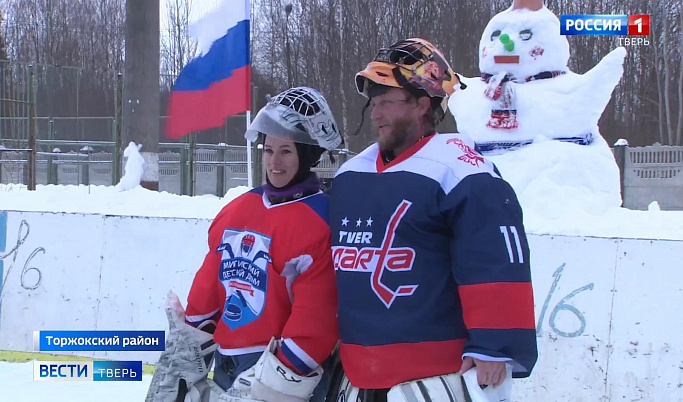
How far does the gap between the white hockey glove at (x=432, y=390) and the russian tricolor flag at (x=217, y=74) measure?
4.38 meters

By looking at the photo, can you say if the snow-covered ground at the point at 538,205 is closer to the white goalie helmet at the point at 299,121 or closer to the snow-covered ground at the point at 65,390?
the snow-covered ground at the point at 65,390

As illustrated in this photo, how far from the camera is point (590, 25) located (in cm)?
1588

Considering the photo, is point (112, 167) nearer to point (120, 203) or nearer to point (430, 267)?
point (120, 203)

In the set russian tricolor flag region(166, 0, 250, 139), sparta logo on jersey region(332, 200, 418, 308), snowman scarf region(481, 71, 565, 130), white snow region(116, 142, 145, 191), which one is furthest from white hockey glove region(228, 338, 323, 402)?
snowman scarf region(481, 71, 565, 130)

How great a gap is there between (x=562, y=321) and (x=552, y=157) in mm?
3515

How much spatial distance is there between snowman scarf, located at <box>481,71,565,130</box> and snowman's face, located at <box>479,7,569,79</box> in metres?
0.07

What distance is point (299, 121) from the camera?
263 centimetres

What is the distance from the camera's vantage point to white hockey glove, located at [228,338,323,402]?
2.42 meters

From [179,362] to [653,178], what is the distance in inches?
606

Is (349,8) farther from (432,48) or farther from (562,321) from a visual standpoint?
(432,48)

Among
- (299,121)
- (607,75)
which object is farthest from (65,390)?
(607,75)

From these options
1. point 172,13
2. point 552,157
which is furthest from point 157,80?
point 172,13

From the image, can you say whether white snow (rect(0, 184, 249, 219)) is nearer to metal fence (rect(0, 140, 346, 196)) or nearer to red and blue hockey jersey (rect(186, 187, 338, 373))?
red and blue hockey jersey (rect(186, 187, 338, 373))

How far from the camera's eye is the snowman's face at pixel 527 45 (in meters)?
8.29
